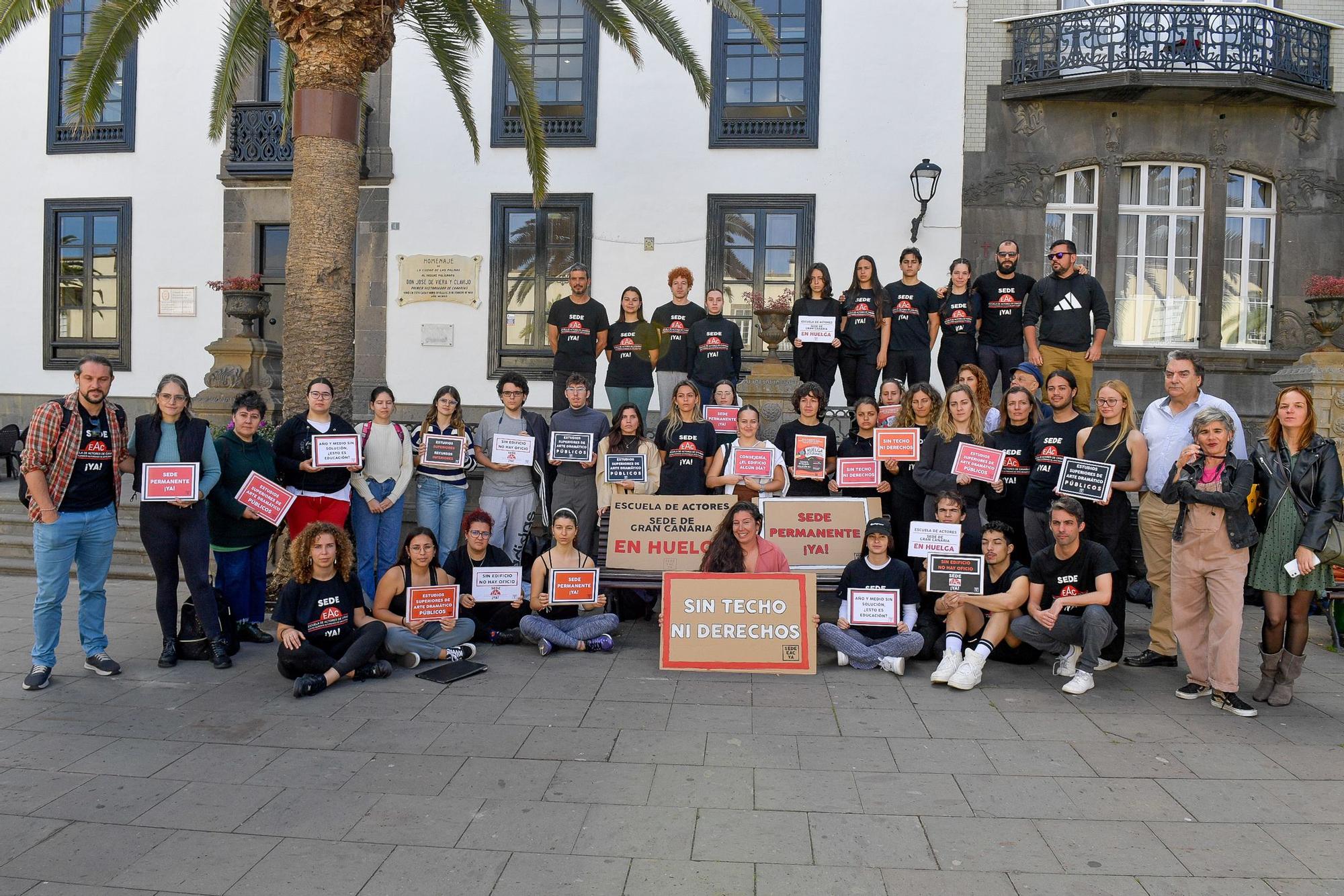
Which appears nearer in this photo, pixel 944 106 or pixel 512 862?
pixel 512 862

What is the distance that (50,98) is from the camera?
56.5ft

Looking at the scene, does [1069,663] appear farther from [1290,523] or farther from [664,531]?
[664,531]

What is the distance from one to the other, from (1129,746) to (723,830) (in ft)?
8.55

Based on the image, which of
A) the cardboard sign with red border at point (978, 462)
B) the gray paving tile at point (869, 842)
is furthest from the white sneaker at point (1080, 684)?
the gray paving tile at point (869, 842)

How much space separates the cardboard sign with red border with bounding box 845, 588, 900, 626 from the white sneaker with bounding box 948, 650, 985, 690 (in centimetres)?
60

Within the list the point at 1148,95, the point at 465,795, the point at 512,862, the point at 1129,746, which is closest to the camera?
the point at 512,862

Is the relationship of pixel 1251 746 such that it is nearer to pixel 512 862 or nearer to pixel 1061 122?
pixel 512 862

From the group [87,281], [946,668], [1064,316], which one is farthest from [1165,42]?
[87,281]

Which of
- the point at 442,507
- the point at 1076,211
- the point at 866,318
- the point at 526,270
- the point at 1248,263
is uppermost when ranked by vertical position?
the point at 1076,211

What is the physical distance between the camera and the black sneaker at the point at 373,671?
6.68 metres

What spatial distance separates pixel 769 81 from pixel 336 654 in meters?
11.9

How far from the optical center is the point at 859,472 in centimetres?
831

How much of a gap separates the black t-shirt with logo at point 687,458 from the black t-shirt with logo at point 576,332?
2.29 meters

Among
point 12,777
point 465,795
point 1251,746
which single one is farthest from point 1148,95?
point 12,777
